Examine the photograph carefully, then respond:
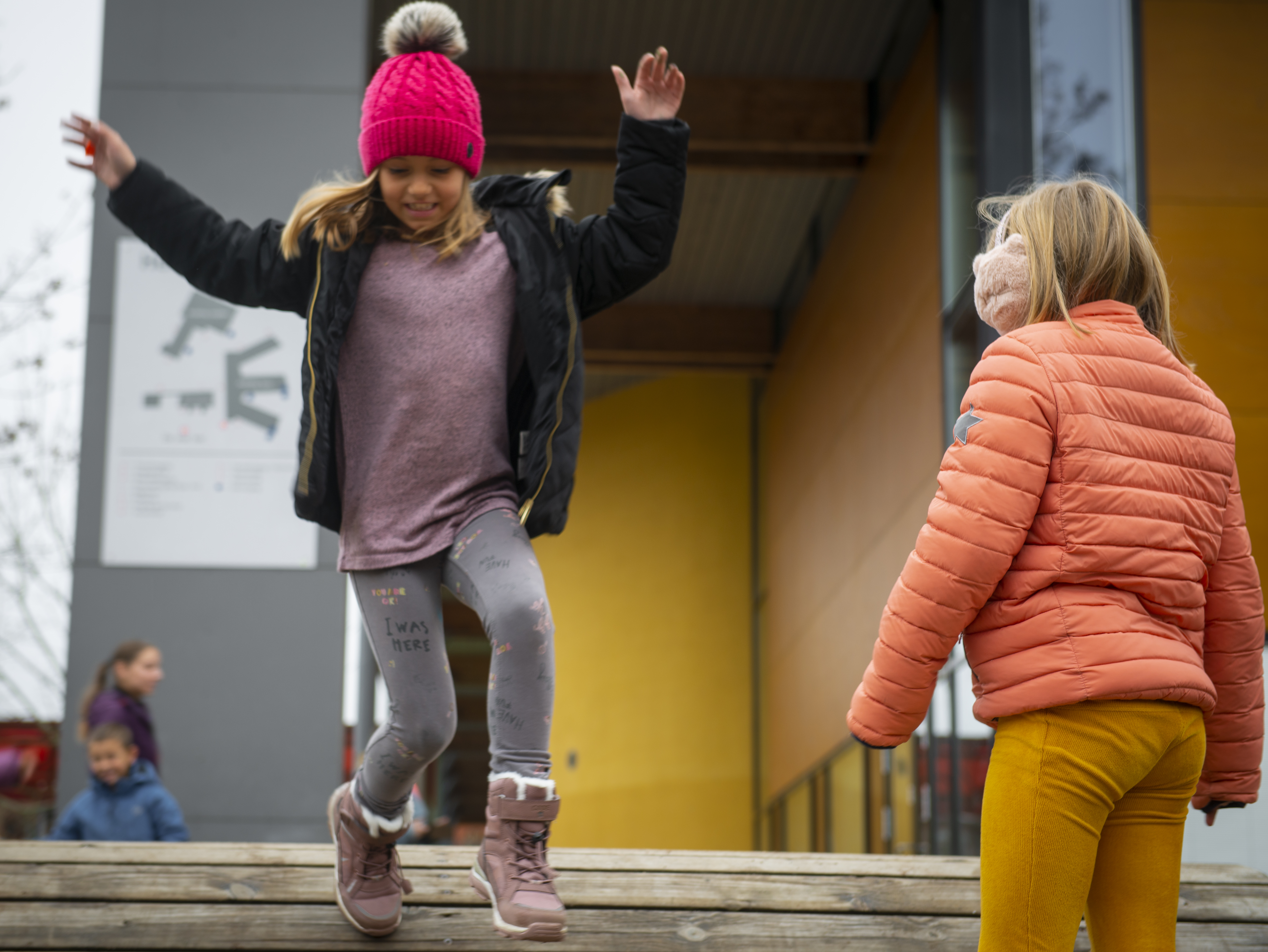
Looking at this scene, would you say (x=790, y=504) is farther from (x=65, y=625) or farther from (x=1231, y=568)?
(x=1231, y=568)

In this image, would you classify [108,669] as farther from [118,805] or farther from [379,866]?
[379,866]

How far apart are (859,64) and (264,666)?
6.96 m

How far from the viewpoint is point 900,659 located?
82.3 inches

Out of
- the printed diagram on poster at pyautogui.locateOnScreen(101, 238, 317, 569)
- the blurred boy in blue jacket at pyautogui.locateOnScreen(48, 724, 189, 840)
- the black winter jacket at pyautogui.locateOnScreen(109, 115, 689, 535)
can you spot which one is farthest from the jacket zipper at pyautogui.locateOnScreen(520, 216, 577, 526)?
the printed diagram on poster at pyautogui.locateOnScreen(101, 238, 317, 569)

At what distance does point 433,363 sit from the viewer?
2.67 m

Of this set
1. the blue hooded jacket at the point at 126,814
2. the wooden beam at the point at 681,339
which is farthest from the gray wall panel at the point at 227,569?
the wooden beam at the point at 681,339

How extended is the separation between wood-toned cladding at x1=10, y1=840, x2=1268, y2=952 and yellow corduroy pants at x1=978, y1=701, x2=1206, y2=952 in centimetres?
71

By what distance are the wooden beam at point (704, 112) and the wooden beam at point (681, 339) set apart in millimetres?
4190

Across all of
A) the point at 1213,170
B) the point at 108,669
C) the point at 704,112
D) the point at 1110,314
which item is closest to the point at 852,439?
the point at 704,112

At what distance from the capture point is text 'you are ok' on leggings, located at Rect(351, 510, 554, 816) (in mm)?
2545

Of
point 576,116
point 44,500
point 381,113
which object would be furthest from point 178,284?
point 44,500

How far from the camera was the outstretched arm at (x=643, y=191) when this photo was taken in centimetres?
272

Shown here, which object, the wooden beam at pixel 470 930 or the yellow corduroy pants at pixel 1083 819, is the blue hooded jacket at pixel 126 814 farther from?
the yellow corduroy pants at pixel 1083 819

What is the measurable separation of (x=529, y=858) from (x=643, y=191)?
1.30m
